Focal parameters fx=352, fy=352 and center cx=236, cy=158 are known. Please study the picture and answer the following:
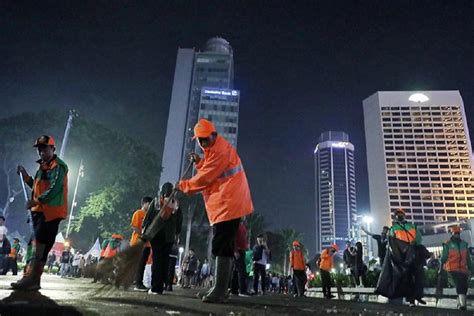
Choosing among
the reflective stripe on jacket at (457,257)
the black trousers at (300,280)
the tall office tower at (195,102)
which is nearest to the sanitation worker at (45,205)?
the reflective stripe on jacket at (457,257)

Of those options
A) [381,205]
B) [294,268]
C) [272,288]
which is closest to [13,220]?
[272,288]

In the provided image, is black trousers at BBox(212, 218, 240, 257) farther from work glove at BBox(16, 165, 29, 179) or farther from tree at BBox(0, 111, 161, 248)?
tree at BBox(0, 111, 161, 248)

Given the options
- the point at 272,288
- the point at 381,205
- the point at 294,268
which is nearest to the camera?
the point at 294,268

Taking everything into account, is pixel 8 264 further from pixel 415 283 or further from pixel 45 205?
pixel 415 283

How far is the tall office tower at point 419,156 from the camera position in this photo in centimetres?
10653

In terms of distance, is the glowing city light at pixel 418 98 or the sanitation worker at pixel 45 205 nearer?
the sanitation worker at pixel 45 205

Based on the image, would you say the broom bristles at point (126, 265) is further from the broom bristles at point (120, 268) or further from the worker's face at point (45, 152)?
the worker's face at point (45, 152)

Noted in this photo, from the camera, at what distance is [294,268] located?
40.9 ft

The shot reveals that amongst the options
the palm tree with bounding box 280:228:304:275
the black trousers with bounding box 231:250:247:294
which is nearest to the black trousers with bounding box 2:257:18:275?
the black trousers with bounding box 231:250:247:294

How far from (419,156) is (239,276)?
121689 millimetres

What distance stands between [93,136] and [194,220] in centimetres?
1861

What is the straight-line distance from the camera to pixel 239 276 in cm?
909

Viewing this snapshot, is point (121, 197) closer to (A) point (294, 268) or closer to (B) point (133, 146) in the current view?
(B) point (133, 146)

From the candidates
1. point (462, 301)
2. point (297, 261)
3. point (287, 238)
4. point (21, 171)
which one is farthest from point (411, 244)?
point (287, 238)
